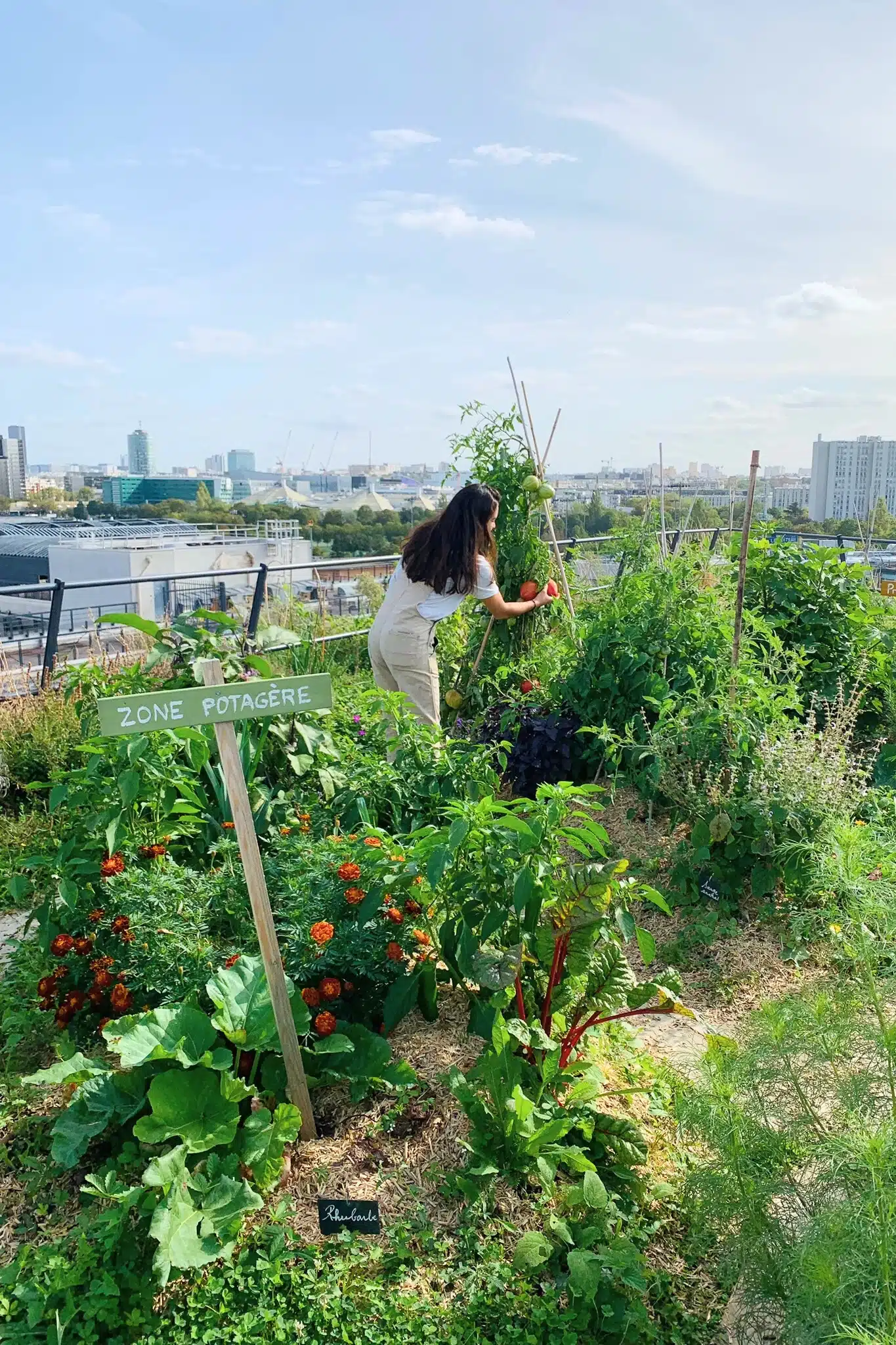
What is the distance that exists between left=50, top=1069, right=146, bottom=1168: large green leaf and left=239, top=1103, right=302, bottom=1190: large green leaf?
266mm

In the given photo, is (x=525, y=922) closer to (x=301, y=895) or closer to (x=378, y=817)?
(x=301, y=895)

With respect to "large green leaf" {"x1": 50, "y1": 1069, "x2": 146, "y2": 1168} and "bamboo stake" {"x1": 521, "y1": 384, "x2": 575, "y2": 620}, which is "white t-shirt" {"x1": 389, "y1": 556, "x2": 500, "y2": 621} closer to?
"bamboo stake" {"x1": 521, "y1": 384, "x2": 575, "y2": 620}

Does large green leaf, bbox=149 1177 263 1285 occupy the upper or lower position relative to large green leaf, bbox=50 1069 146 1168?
lower

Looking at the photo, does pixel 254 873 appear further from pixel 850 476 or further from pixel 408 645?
pixel 850 476

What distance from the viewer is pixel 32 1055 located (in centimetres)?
275

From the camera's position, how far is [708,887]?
365 cm

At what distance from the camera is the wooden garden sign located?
2.12 m

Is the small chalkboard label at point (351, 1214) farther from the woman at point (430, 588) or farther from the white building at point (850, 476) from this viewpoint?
the white building at point (850, 476)


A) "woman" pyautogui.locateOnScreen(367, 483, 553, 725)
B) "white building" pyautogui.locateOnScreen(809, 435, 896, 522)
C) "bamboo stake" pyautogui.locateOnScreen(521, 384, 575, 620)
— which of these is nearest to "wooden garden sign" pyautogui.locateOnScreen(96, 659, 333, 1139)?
"woman" pyautogui.locateOnScreen(367, 483, 553, 725)

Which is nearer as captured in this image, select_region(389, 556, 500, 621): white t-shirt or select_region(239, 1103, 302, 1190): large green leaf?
select_region(239, 1103, 302, 1190): large green leaf

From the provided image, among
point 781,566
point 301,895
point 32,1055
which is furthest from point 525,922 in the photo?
point 781,566

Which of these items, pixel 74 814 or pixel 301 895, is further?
pixel 74 814

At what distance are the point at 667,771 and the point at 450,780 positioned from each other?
110 cm

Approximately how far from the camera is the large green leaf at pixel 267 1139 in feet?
7.11
